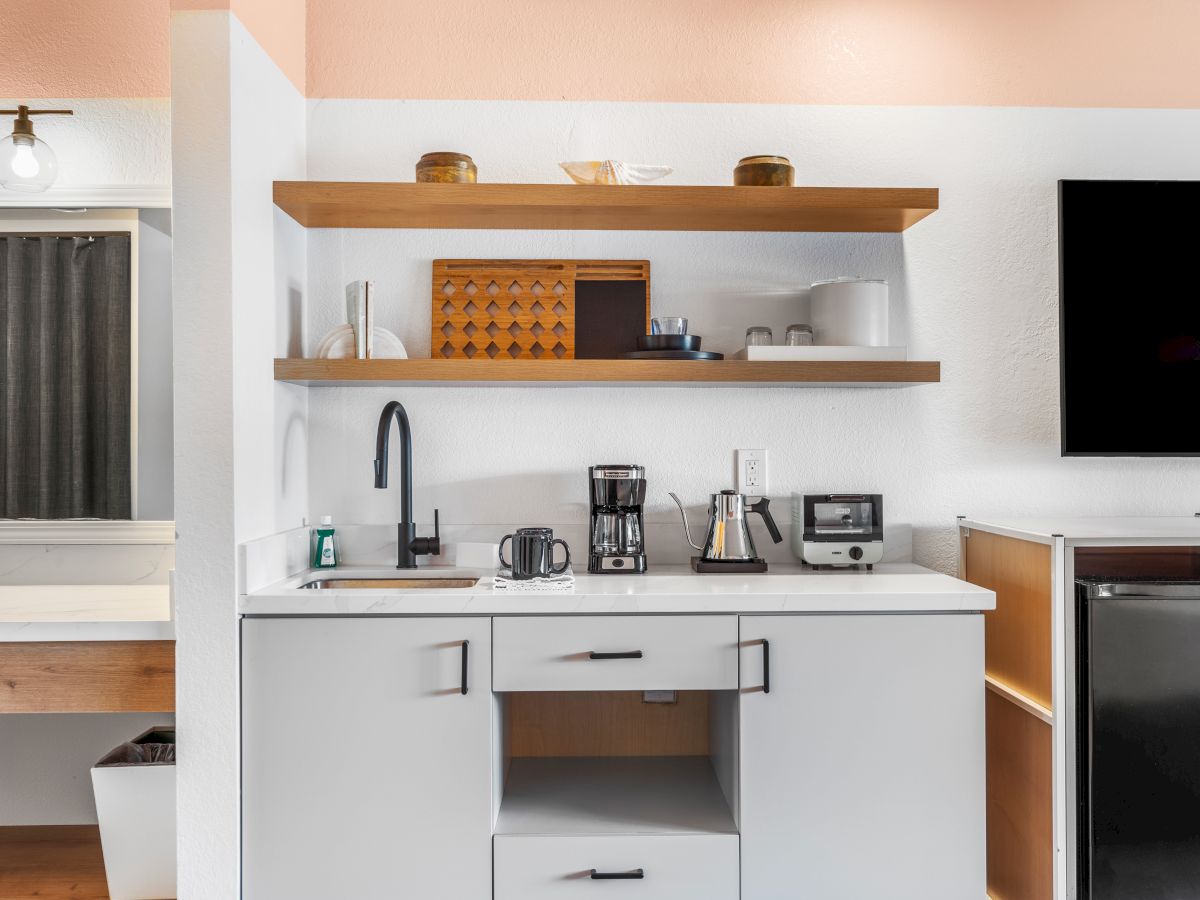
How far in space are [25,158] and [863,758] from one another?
264cm

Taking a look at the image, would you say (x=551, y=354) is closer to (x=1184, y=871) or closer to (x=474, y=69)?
(x=474, y=69)

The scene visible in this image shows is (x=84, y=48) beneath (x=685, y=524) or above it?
above

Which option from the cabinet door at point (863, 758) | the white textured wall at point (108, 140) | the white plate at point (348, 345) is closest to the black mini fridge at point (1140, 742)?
the cabinet door at point (863, 758)

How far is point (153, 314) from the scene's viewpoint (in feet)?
7.73

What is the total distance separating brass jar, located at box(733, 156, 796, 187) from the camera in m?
2.14

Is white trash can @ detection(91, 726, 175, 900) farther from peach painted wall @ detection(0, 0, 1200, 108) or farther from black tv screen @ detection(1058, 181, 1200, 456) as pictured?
black tv screen @ detection(1058, 181, 1200, 456)

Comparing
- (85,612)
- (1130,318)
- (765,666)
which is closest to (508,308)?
(765,666)

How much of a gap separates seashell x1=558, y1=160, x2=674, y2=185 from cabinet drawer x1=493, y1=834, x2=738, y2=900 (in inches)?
64.5

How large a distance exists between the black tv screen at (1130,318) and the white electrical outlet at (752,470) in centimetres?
86

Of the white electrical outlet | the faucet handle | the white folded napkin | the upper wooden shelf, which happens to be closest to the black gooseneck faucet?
the faucet handle

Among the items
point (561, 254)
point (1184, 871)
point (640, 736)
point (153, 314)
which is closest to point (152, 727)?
point (153, 314)

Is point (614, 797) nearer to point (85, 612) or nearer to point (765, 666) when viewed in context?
point (765, 666)

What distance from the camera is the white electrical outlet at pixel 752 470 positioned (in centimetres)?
229

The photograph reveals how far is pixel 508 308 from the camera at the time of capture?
233 centimetres
